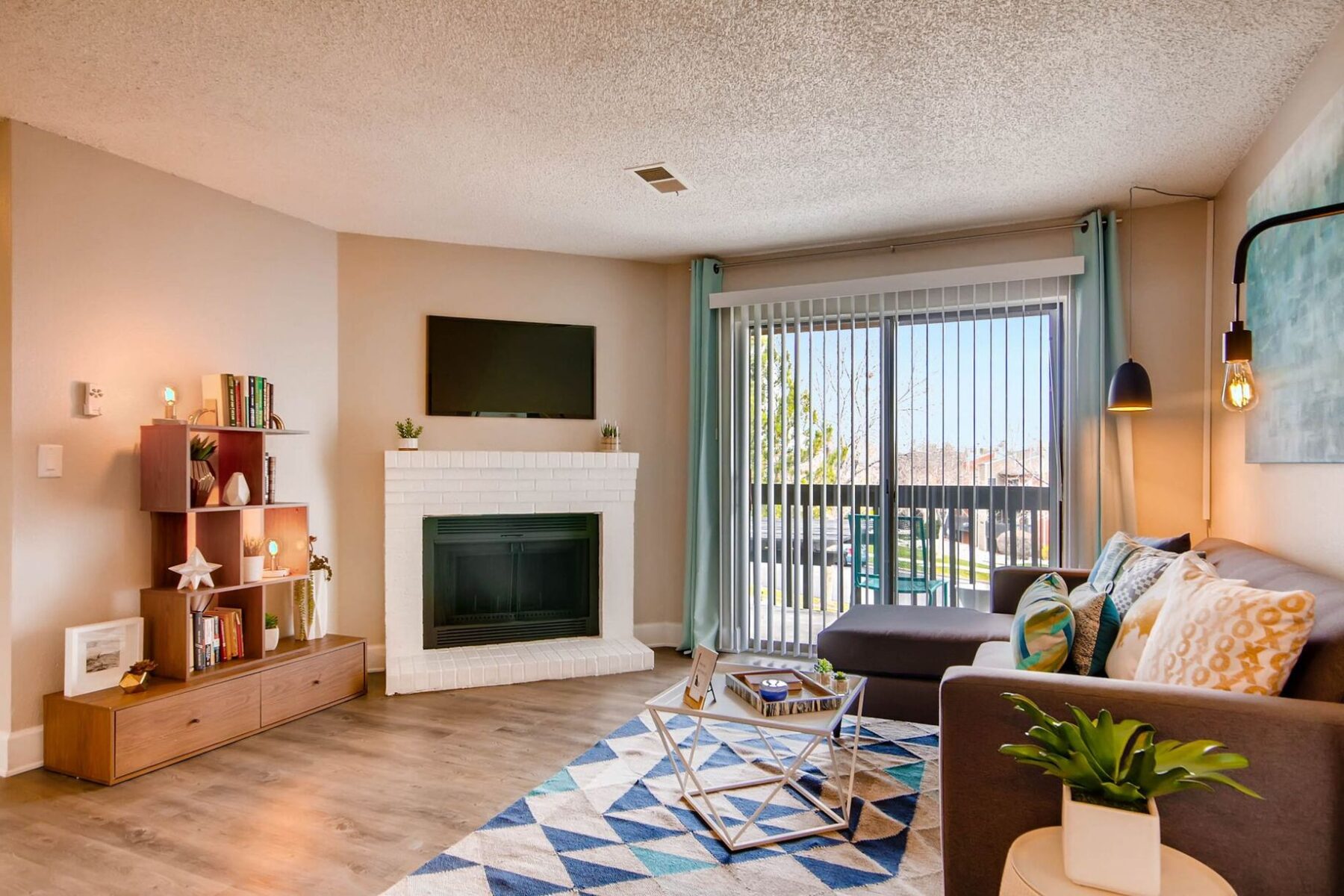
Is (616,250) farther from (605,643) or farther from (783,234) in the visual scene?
(605,643)

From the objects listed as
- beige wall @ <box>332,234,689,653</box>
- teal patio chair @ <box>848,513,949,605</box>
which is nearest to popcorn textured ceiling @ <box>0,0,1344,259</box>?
beige wall @ <box>332,234,689,653</box>

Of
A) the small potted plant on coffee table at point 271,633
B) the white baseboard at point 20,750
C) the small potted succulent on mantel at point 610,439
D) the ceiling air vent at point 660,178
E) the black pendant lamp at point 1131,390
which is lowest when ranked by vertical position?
the white baseboard at point 20,750

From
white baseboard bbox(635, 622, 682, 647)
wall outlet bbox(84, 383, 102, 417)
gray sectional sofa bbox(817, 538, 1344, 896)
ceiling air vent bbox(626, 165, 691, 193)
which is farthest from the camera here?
white baseboard bbox(635, 622, 682, 647)

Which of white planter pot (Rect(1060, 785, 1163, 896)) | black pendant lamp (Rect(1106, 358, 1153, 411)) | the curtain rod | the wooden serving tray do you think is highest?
the curtain rod

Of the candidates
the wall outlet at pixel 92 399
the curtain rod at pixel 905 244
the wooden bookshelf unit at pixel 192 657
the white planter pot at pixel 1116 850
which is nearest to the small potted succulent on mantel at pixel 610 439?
the curtain rod at pixel 905 244

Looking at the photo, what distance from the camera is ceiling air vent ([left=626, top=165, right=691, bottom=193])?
137 inches

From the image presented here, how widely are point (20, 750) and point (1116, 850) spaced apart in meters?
3.73

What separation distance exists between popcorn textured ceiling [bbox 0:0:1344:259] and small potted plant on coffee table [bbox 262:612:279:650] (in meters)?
2.13

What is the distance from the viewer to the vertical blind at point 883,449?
13.6ft

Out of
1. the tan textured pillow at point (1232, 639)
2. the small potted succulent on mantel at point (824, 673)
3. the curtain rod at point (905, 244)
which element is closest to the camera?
the tan textured pillow at point (1232, 639)

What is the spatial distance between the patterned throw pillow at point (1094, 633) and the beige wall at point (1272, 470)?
0.71 meters

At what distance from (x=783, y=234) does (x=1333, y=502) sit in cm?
291

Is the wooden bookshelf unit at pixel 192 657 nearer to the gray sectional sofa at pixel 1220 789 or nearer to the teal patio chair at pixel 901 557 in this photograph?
the teal patio chair at pixel 901 557

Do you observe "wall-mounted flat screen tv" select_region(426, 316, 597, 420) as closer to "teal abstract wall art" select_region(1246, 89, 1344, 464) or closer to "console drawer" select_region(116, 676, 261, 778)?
"console drawer" select_region(116, 676, 261, 778)
